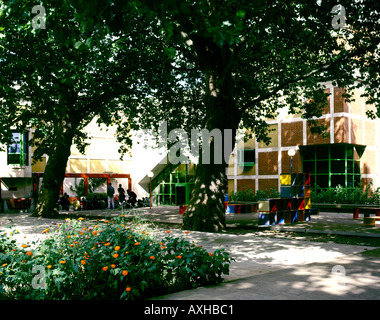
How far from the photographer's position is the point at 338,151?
99.2ft

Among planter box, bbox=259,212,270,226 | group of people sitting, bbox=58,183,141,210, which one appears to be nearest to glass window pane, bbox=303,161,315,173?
group of people sitting, bbox=58,183,141,210

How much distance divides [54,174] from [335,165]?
63.9 feet

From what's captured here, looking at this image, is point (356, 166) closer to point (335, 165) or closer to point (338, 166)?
point (338, 166)

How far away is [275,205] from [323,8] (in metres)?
7.60

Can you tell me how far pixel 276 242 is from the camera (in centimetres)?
1149

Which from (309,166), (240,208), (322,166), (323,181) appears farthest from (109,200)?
(322,166)

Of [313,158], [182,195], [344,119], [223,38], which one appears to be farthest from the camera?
[182,195]

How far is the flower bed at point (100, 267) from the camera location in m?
5.24

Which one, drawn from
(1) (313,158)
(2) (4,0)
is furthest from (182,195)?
(2) (4,0)

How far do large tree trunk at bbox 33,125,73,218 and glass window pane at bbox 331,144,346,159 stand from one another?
1864cm

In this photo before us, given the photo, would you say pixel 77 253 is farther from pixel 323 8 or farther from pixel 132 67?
pixel 132 67

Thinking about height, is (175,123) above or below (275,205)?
above

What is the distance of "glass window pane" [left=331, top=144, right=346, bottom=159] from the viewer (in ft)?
98.3

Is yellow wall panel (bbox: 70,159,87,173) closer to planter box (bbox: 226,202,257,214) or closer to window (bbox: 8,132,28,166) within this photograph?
window (bbox: 8,132,28,166)
